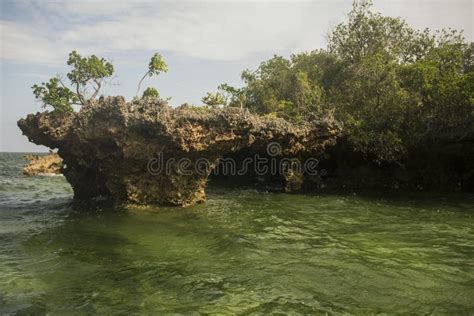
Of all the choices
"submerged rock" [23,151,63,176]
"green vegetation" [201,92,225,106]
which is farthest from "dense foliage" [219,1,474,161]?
"submerged rock" [23,151,63,176]

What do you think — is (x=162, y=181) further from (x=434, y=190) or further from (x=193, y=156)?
(x=434, y=190)

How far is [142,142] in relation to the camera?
46.5 ft

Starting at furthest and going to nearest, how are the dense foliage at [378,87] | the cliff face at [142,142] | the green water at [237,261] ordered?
the dense foliage at [378,87] → the cliff face at [142,142] → the green water at [237,261]

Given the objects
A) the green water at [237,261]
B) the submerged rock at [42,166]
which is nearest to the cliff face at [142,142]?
the green water at [237,261]

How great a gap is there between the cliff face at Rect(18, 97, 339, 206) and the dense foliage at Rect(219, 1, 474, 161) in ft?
18.6

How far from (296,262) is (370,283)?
1760mm

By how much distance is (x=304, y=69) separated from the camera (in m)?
26.8

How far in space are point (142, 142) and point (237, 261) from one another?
7.16 metres

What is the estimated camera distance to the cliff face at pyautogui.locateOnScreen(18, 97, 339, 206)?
45.0 ft

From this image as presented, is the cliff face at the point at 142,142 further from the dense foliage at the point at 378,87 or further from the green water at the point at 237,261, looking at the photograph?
the dense foliage at the point at 378,87

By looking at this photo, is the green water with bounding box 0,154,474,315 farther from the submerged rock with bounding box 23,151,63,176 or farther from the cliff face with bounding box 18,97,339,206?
the submerged rock with bounding box 23,151,63,176

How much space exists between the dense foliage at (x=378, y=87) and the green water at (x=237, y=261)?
6044mm

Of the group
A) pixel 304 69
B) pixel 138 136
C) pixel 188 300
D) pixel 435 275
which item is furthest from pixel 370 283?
pixel 304 69

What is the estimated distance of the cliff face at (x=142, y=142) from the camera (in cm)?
1372
